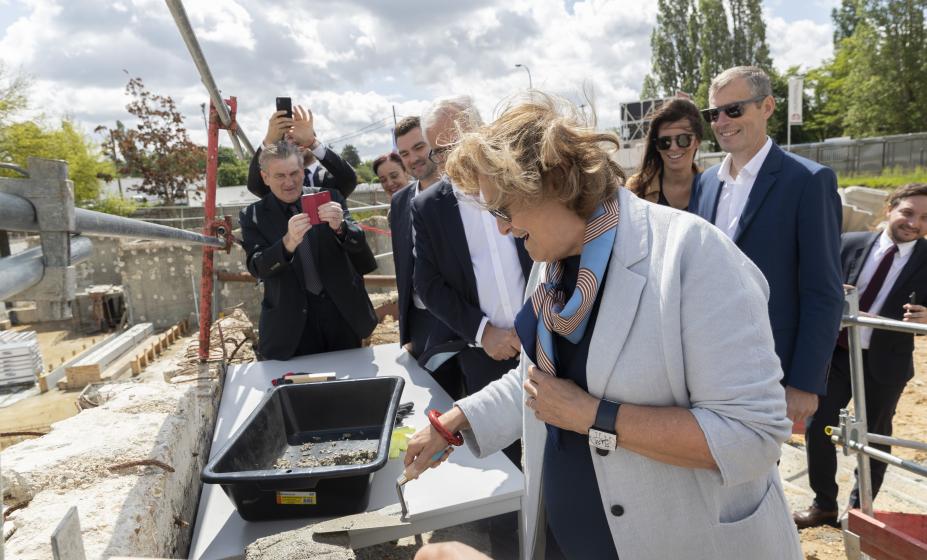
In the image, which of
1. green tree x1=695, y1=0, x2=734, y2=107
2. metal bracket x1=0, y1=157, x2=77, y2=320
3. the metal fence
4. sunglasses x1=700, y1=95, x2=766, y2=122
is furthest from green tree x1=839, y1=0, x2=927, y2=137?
metal bracket x1=0, y1=157, x2=77, y2=320

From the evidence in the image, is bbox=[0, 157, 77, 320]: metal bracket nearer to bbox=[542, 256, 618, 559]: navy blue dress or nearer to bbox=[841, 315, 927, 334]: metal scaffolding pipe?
bbox=[542, 256, 618, 559]: navy blue dress

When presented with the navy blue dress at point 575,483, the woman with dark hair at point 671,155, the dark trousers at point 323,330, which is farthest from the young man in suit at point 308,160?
the navy blue dress at point 575,483

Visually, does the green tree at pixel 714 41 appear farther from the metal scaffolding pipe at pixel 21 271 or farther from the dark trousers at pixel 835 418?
the metal scaffolding pipe at pixel 21 271

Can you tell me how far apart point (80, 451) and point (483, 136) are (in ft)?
4.85

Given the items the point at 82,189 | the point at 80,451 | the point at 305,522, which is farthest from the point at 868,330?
the point at 82,189

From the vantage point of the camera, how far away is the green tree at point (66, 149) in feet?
83.1

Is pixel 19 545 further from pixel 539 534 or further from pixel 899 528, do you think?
pixel 899 528

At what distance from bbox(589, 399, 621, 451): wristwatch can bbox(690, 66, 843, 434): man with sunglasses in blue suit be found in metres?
1.35

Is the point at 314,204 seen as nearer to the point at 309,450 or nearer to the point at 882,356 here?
the point at 309,450

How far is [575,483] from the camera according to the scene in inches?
54.9

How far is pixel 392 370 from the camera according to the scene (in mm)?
2967

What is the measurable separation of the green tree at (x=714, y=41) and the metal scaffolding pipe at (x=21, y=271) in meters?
43.9

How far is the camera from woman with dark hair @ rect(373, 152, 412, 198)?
14.4ft

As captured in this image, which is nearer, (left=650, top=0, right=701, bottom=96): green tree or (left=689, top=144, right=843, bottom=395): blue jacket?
(left=689, top=144, right=843, bottom=395): blue jacket
